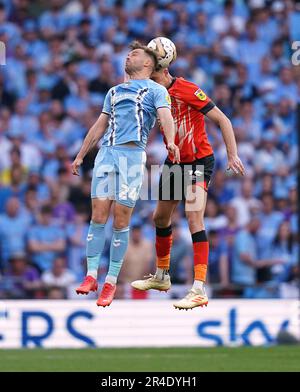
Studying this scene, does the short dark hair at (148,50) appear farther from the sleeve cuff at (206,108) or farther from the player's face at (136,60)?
the sleeve cuff at (206,108)

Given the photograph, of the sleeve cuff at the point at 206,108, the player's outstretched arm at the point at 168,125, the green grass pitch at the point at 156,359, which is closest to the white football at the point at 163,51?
the sleeve cuff at the point at 206,108

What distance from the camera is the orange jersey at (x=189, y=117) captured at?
12148mm

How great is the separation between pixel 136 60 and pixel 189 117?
2.95 ft

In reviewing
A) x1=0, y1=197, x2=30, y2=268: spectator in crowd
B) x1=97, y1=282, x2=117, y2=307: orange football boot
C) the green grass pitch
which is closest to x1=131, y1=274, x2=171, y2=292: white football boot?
x1=97, y1=282, x2=117, y2=307: orange football boot

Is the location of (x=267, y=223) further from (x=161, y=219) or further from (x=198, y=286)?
(x=198, y=286)

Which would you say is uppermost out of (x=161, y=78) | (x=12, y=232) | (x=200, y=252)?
(x=161, y=78)

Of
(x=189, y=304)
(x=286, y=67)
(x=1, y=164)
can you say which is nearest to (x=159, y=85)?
(x=189, y=304)

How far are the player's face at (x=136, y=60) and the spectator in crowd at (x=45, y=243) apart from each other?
761 cm

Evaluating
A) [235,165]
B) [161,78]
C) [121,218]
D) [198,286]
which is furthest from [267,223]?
[121,218]

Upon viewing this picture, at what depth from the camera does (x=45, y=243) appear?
19141 mm

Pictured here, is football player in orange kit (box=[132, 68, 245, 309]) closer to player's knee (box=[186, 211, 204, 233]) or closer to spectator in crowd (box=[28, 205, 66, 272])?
player's knee (box=[186, 211, 204, 233])

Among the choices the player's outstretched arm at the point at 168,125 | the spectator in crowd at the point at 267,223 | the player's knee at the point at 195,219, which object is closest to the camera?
the player's outstretched arm at the point at 168,125

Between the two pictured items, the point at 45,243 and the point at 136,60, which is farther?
the point at 45,243

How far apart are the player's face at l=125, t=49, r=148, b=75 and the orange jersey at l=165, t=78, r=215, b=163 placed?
0.54m
